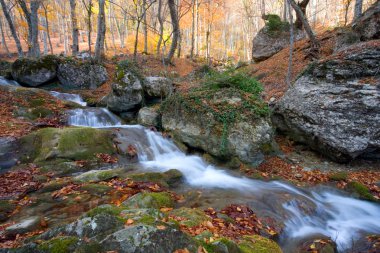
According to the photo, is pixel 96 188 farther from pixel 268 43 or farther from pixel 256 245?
pixel 268 43

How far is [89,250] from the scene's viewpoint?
2225 mm

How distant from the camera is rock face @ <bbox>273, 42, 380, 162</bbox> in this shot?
713 cm

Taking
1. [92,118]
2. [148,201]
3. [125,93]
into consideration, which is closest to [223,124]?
[148,201]

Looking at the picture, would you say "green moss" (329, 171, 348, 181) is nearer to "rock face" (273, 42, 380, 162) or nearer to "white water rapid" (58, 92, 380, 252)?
"white water rapid" (58, 92, 380, 252)

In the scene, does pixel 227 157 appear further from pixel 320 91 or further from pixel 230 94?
pixel 320 91

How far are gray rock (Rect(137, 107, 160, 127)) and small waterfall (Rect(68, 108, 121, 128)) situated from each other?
1.23 meters

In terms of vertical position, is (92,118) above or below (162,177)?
above

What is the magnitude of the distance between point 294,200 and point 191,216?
2.81 metres

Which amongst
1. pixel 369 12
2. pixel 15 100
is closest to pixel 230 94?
pixel 369 12

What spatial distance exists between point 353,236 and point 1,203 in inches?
262

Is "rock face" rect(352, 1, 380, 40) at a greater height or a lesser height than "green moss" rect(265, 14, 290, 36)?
lesser

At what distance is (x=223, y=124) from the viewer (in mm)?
7762

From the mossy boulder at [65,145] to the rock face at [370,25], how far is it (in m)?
11.3

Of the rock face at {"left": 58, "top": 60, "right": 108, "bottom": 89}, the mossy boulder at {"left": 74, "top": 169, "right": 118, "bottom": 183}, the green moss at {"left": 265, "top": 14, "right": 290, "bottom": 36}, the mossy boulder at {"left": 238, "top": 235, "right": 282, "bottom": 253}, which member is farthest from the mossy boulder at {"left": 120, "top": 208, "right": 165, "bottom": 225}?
the green moss at {"left": 265, "top": 14, "right": 290, "bottom": 36}
